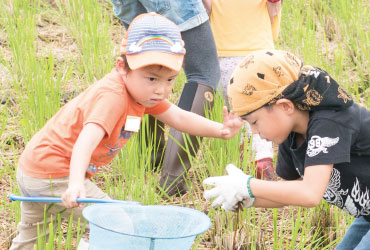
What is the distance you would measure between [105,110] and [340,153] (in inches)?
28.6

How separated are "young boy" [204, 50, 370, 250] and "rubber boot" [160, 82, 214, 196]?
Result: 0.84 m

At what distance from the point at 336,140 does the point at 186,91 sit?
1.12 metres

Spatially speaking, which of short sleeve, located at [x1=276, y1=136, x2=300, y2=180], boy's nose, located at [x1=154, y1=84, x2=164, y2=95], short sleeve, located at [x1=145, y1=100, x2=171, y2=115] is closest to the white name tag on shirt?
boy's nose, located at [x1=154, y1=84, x2=164, y2=95]

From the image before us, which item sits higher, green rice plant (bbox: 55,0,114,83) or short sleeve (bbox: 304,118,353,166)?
green rice plant (bbox: 55,0,114,83)

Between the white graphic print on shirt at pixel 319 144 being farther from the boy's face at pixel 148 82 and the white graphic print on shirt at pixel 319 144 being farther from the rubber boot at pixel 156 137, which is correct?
the rubber boot at pixel 156 137

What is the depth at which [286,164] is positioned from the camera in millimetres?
2064

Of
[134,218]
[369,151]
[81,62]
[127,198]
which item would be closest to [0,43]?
[81,62]

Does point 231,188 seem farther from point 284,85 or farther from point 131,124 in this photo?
point 131,124

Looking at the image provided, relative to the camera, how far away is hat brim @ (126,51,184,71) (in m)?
2.03

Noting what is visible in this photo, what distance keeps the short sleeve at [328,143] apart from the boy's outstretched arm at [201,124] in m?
0.54

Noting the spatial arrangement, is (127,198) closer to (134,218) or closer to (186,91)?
(134,218)

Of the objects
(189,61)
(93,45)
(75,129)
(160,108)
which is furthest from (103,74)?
(75,129)

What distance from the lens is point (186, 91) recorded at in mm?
2760

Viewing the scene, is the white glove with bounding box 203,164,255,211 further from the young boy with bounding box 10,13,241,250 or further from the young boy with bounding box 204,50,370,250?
the young boy with bounding box 10,13,241,250
